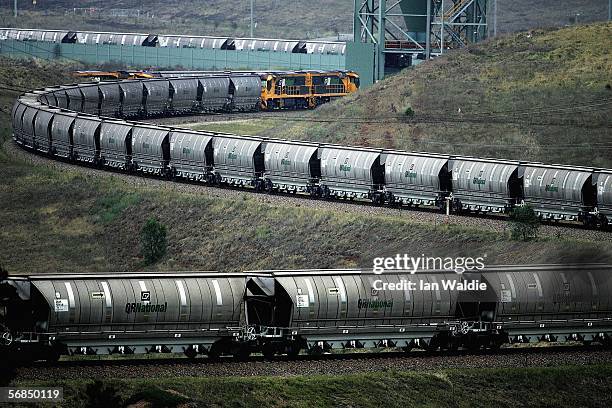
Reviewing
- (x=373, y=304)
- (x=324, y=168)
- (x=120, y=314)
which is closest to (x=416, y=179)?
(x=324, y=168)

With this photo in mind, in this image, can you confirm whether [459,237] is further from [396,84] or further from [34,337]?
[396,84]

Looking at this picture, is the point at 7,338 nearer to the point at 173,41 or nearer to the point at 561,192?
the point at 561,192

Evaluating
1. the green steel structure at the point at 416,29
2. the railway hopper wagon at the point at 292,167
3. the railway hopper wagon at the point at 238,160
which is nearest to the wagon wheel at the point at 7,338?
the railway hopper wagon at the point at 292,167

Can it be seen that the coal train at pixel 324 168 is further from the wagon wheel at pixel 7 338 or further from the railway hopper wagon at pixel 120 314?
the wagon wheel at pixel 7 338

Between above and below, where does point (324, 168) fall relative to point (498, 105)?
below

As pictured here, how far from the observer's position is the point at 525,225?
59.3 m

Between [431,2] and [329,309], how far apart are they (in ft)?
251

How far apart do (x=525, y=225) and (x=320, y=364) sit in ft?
66.0

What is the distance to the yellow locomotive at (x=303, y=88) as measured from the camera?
121m

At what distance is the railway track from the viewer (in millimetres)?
39000

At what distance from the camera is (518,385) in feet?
137

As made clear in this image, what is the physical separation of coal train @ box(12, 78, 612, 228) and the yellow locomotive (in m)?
26.4

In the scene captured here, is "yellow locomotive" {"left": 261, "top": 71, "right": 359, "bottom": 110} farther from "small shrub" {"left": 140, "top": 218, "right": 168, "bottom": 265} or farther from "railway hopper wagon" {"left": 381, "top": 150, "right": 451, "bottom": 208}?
"small shrub" {"left": 140, "top": 218, "right": 168, "bottom": 265}

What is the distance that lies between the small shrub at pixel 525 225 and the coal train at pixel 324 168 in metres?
4.14
